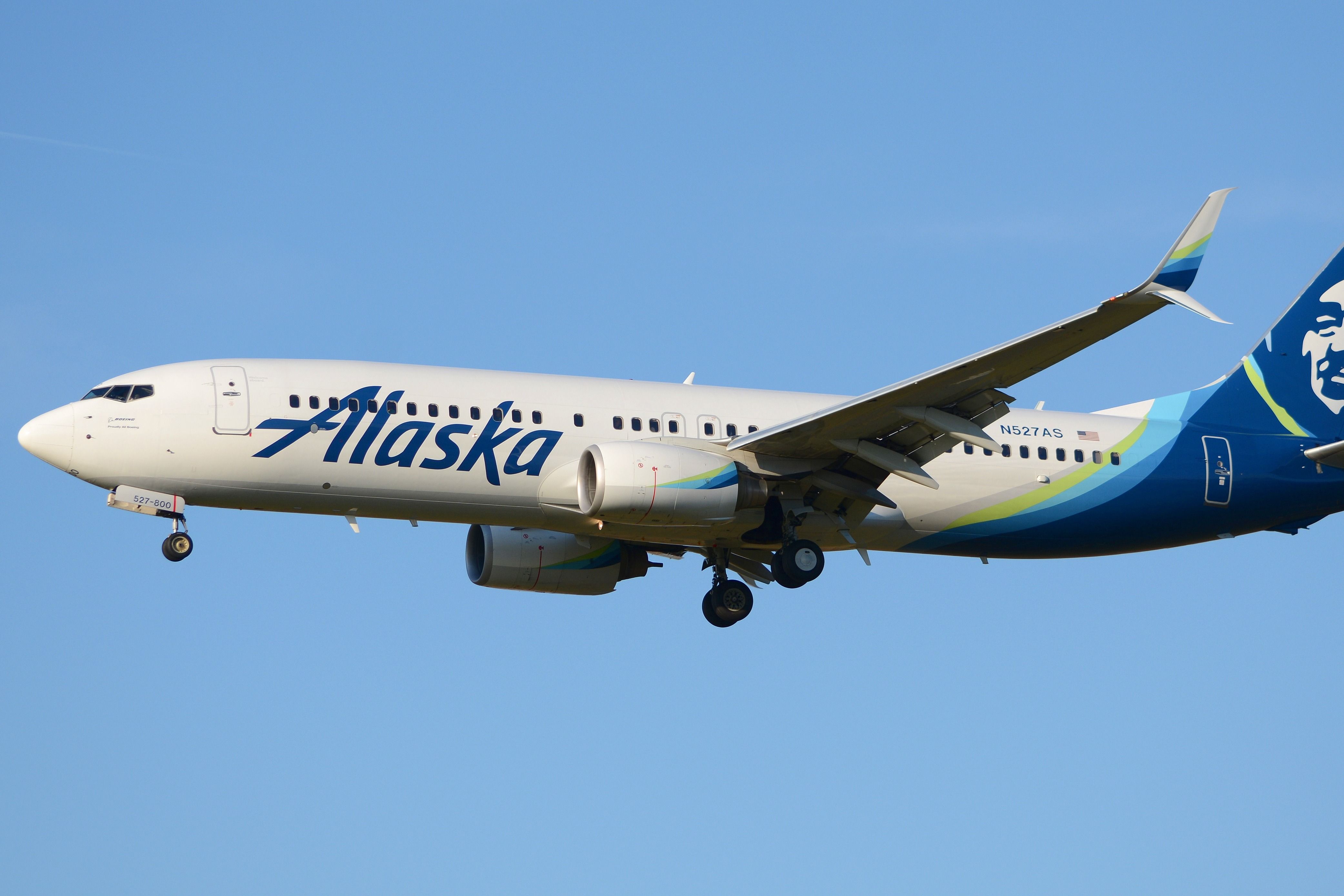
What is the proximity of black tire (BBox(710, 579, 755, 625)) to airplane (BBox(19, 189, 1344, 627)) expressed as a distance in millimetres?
50

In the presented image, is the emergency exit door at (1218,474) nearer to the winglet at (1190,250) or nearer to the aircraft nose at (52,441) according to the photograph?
the winglet at (1190,250)

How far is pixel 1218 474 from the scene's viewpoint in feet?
114

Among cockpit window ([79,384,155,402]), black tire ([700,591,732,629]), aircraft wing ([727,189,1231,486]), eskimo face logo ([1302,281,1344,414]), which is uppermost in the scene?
eskimo face logo ([1302,281,1344,414])

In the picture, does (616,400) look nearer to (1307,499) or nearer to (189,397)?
(189,397)

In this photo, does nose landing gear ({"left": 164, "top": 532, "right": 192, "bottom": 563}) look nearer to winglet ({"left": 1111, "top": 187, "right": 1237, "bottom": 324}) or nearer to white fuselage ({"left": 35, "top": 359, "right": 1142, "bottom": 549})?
white fuselage ({"left": 35, "top": 359, "right": 1142, "bottom": 549})

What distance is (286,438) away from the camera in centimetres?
2998

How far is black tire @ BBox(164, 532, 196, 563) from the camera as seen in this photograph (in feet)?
99.6

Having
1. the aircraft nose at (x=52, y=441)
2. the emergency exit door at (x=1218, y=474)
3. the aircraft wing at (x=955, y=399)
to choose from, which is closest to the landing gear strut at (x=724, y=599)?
the aircraft wing at (x=955, y=399)

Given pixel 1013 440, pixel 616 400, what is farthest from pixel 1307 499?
pixel 616 400

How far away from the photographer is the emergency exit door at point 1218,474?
34750mm

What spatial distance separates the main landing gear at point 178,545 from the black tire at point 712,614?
10856mm

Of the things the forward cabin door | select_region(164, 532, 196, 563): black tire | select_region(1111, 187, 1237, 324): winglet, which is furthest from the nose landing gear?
select_region(1111, 187, 1237, 324): winglet

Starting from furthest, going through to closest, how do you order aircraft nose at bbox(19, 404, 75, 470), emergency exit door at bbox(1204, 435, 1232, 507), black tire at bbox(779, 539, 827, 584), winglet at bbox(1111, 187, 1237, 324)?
emergency exit door at bbox(1204, 435, 1232, 507) → black tire at bbox(779, 539, 827, 584) → aircraft nose at bbox(19, 404, 75, 470) → winglet at bbox(1111, 187, 1237, 324)

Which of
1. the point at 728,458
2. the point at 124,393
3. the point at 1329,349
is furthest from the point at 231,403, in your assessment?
the point at 1329,349
